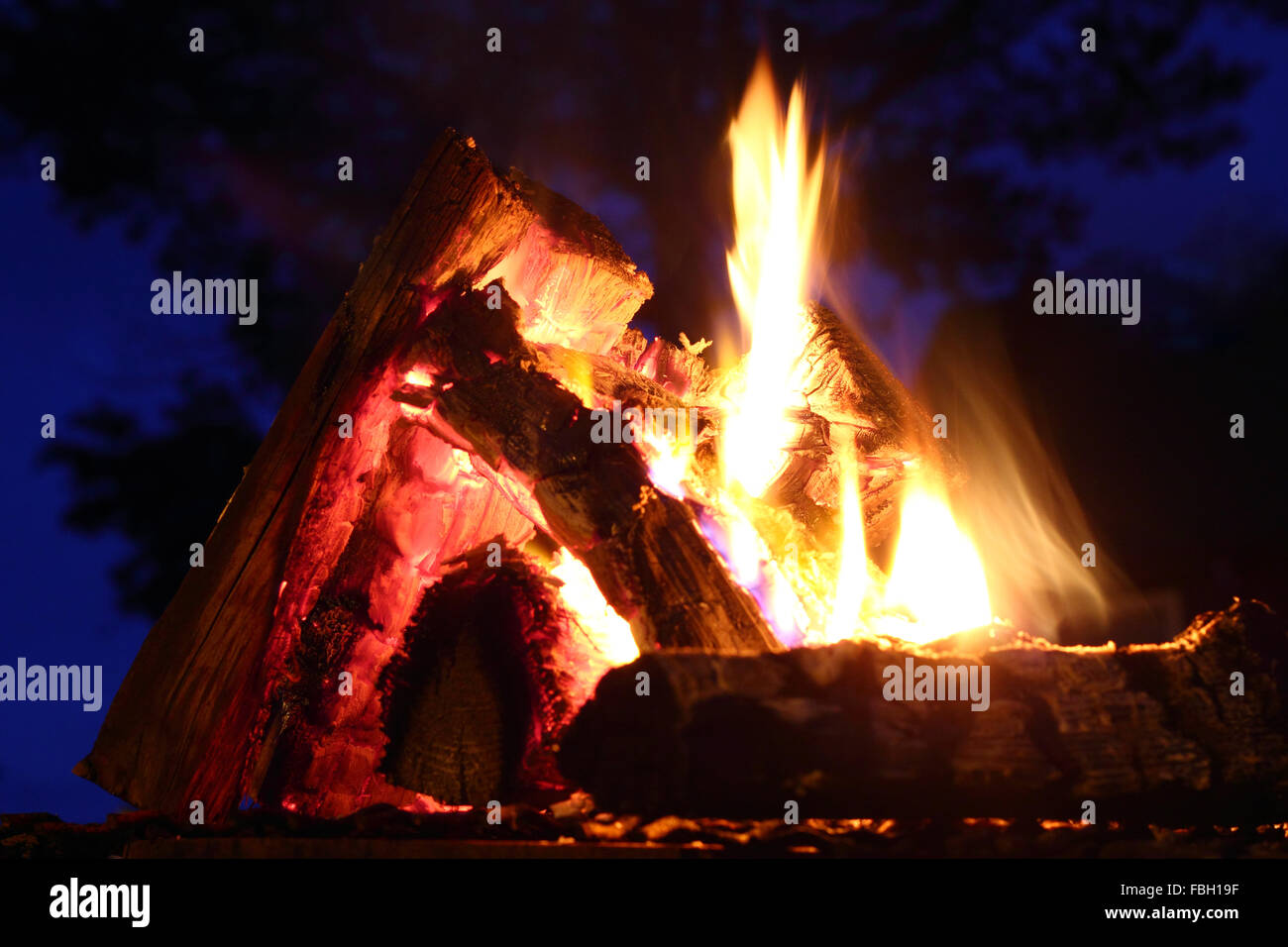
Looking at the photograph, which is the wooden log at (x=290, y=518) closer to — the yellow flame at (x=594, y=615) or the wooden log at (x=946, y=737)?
the yellow flame at (x=594, y=615)

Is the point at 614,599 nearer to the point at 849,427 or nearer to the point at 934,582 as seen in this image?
the point at 934,582

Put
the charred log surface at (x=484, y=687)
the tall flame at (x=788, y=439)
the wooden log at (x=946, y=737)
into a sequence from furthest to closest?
the tall flame at (x=788, y=439) → the charred log surface at (x=484, y=687) → the wooden log at (x=946, y=737)

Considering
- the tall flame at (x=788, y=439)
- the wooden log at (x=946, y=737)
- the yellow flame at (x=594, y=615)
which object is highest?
the tall flame at (x=788, y=439)

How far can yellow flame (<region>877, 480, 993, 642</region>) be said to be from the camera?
5734mm

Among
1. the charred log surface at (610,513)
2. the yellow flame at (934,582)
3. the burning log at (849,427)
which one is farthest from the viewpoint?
the burning log at (849,427)

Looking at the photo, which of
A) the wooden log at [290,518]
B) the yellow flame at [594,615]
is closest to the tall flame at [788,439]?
the yellow flame at [594,615]

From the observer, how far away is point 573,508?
4.96m

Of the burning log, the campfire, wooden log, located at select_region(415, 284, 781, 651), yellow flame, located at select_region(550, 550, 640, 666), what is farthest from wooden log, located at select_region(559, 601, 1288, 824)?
the burning log

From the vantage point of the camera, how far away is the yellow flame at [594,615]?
563 centimetres

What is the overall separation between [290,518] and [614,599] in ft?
8.48

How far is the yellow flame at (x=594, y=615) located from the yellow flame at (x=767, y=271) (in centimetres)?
169

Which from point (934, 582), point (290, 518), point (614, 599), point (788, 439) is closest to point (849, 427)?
point (788, 439)

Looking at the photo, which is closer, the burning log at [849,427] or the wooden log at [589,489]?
the wooden log at [589,489]

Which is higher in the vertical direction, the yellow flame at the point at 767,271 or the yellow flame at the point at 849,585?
the yellow flame at the point at 767,271
